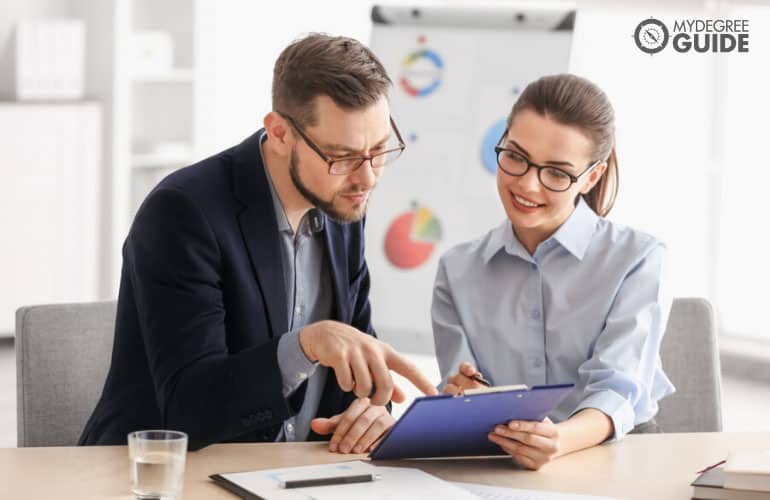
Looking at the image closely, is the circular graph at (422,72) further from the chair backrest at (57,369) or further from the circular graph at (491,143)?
the chair backrest at (57,369)

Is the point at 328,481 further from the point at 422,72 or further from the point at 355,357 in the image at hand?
the point at 422,72

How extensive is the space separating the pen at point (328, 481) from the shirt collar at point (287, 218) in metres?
0.51

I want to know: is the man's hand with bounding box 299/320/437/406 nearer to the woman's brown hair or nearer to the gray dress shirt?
the gray dress shirt

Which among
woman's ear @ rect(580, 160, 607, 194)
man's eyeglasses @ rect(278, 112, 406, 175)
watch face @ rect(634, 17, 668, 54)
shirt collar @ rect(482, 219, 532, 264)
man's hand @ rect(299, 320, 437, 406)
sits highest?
watch face @ rect(634, 17, 668, 54)

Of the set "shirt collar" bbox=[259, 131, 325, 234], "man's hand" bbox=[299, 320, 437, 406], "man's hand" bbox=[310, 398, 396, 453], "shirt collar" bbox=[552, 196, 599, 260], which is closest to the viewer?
"man's hand" bbox=[299, 320, 437, 406]

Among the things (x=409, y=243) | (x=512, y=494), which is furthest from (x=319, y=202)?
(x=409, y=243)

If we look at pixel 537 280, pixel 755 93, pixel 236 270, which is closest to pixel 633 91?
pixel 755 93

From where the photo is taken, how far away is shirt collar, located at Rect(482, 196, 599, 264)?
2043 millimetres

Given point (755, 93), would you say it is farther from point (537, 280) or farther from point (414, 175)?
point (537, 280)

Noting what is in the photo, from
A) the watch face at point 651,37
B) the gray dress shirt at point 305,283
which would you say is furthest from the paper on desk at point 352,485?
the watch face at point 651,37

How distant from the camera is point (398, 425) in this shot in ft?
5.00

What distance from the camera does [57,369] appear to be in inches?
74.8

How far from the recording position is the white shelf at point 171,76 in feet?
17.5

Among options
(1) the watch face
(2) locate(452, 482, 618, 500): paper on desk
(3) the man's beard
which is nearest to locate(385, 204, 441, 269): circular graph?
(1) the watch face
